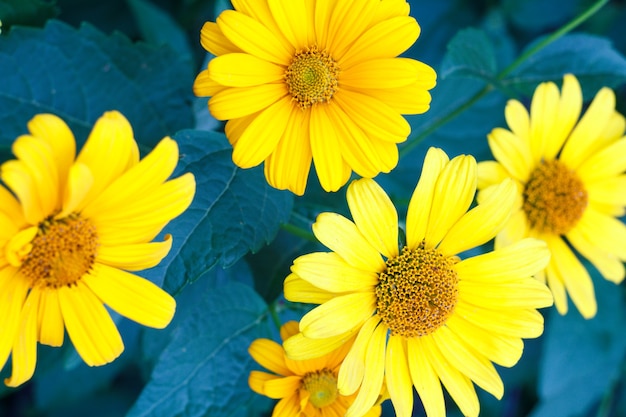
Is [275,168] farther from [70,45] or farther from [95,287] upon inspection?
[70,45]

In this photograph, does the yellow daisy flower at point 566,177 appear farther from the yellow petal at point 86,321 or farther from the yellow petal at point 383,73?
the yellow petal at point 86,321

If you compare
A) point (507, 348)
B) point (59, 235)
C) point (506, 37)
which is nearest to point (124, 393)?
point (59, 235)

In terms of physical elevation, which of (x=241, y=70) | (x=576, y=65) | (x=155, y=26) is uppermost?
(x=155, y=26)

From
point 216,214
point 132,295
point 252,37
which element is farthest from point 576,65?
point 132,295

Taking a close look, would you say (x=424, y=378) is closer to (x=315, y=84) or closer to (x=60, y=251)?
(x=315, y=84)

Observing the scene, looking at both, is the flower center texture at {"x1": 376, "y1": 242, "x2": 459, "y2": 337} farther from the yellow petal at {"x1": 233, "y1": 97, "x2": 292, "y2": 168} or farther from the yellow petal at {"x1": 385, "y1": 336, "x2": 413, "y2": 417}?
the yellow petal at {"x1": 233, "y1": 97, "x2": 292, "y2": 168}

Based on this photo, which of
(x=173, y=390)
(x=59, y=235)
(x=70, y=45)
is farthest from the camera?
(x=70, y=45)
